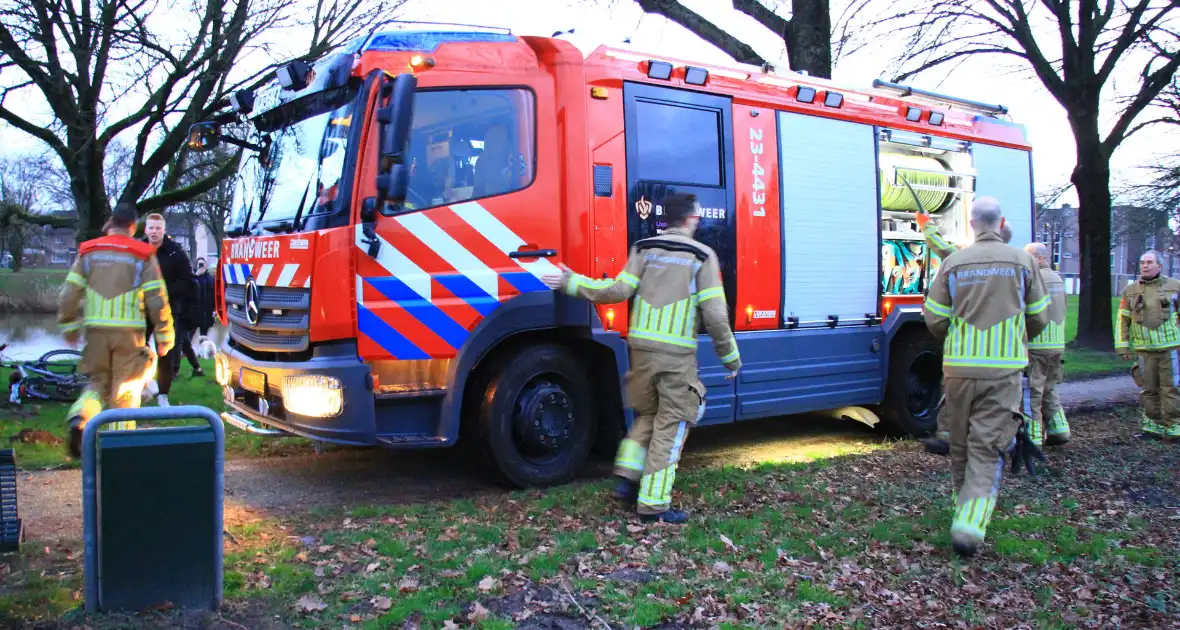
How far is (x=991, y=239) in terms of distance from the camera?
5141 mm

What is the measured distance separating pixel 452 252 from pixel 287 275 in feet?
3.46

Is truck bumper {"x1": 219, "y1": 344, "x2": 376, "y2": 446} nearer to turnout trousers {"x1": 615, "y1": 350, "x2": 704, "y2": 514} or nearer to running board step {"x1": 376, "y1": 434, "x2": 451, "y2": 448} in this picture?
running board step {"x1": 376, "y1": 434, "x2": 451, "y2": 448}

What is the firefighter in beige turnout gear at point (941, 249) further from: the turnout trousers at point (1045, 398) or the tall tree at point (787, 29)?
the tall tree at point (787, 29)

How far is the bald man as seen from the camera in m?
7.85

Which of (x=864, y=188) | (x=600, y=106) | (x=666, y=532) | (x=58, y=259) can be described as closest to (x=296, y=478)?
(x=666, y=532)

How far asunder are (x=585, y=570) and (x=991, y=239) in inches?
118

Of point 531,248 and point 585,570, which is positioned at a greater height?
point 531,248

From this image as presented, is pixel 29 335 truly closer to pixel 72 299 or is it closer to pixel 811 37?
pixel 72 299

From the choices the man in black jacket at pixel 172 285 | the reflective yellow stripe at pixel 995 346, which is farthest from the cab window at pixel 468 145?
the man in black jacket at pixel 172 285

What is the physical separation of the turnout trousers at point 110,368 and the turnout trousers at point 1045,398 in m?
7.22

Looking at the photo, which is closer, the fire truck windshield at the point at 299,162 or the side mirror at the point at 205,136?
the fire truck windshield at the point at 299,162

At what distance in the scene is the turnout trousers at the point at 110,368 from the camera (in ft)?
19.2

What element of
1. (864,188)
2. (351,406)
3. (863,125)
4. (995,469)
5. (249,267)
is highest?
(863,125)

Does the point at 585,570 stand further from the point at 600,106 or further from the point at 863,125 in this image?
the point at 863,125
